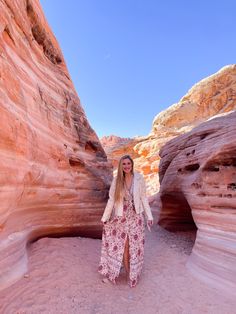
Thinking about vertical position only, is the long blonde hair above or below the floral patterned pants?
above

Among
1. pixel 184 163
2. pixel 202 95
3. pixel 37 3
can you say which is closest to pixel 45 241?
pixel 184 163

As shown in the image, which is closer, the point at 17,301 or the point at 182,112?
the point at 17,301

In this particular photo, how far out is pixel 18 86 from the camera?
12.3 feet

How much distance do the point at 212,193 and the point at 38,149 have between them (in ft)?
11.3

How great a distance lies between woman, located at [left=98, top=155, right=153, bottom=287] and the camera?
13.1ft

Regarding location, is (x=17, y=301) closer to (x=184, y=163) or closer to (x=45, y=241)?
(x=45, y=241)

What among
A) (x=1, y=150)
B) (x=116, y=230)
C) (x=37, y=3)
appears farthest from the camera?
(x=37, y=3)

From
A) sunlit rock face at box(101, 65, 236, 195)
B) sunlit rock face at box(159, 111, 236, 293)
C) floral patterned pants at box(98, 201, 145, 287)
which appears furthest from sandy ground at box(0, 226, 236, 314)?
sunlit rock face at box(101, 65, 236, 195)

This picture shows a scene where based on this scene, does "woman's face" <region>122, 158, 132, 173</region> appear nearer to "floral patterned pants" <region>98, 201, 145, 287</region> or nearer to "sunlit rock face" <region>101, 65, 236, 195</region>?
"floral patterned pants" <region>98, 201, 145, 287</region>

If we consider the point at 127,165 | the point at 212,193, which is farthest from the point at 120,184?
the point at 212,193

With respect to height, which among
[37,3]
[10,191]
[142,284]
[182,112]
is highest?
[182,112]

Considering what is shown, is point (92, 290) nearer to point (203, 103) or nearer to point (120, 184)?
point (120, 184)

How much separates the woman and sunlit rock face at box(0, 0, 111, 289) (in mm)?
1352

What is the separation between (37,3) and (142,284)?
684 cm
